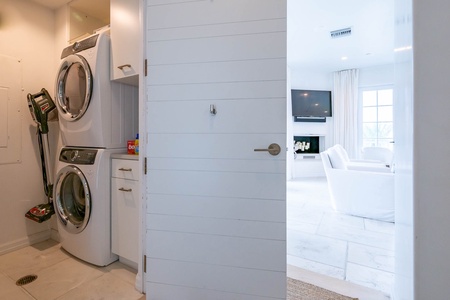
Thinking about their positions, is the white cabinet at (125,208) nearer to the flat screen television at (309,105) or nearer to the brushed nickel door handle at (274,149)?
the brushed nickel door handle at (274,149)

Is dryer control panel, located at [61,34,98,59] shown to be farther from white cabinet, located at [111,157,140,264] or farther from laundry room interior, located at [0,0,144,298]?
white cabinet, located at [111,157,140,264]

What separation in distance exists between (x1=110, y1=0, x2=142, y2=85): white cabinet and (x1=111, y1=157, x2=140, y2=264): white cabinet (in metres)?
0.73

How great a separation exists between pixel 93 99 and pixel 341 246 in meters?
2.74

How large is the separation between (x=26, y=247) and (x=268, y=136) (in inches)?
103

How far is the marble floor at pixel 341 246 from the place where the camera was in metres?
1.73

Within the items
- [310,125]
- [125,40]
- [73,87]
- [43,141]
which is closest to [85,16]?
[73,87]

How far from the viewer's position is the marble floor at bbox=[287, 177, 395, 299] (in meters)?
1.73

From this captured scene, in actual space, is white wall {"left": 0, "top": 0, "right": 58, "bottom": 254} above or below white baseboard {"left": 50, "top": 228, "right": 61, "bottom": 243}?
above

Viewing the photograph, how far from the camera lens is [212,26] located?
130 centimetres

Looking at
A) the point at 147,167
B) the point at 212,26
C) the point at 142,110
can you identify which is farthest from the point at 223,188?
the point at 212,26

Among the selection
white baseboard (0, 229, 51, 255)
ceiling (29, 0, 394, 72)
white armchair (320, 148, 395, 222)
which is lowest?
white baseboard (0, 229, 51, 255)

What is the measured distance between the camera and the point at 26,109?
2.15 m

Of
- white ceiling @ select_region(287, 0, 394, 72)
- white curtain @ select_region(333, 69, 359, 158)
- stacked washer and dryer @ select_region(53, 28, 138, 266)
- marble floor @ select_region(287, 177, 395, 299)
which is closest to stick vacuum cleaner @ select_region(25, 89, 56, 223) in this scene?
stacked washer and dryer @ select_region(53, 28, 138, 266)
